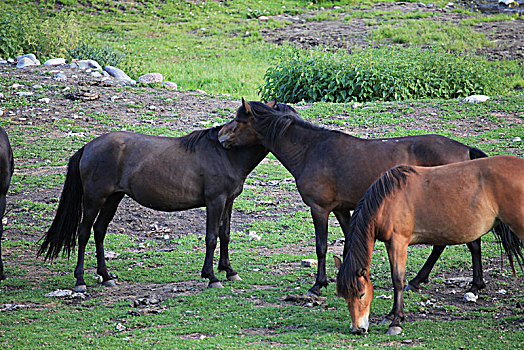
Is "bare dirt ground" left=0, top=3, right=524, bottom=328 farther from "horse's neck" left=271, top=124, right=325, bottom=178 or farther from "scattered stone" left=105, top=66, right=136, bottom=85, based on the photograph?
"horse's neck" left=271, top=124, right=325, bottom=178

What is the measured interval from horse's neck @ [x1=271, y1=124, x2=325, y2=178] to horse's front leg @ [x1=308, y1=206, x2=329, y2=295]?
0.62m

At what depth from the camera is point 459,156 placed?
695cm

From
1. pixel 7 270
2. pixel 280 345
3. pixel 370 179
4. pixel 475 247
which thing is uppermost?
pixel 370 179

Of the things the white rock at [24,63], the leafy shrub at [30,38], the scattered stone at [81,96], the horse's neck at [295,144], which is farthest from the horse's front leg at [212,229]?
the leafy shrub at [30,38]

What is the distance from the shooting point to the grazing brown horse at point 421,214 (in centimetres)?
566

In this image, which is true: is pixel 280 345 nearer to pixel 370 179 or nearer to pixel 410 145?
pixel 370 179

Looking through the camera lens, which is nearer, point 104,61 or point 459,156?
point 459,156

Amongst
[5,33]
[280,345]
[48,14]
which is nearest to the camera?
[280,345]

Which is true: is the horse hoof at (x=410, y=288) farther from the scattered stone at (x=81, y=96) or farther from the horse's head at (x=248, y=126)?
the scattered stone at (x=81, y=96)

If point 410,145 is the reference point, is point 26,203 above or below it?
below

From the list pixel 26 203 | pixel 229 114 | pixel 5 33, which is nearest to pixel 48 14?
pixel 5 33

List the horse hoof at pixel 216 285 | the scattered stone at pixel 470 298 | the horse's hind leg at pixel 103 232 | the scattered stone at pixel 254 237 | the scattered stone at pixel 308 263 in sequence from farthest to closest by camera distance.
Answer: the scattered stone at pixel 254 237 < the scattered stone at pixel 308 263 < the horse's hind leg at pixel 103 232 < the horse hoof at pixel 216 285 < the scattered stone at pixel 470 298

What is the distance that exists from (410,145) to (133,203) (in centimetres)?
518

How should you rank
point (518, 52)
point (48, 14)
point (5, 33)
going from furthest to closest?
1. point (48, 14)
2. point (518, 52)
3. point (5, 33)
